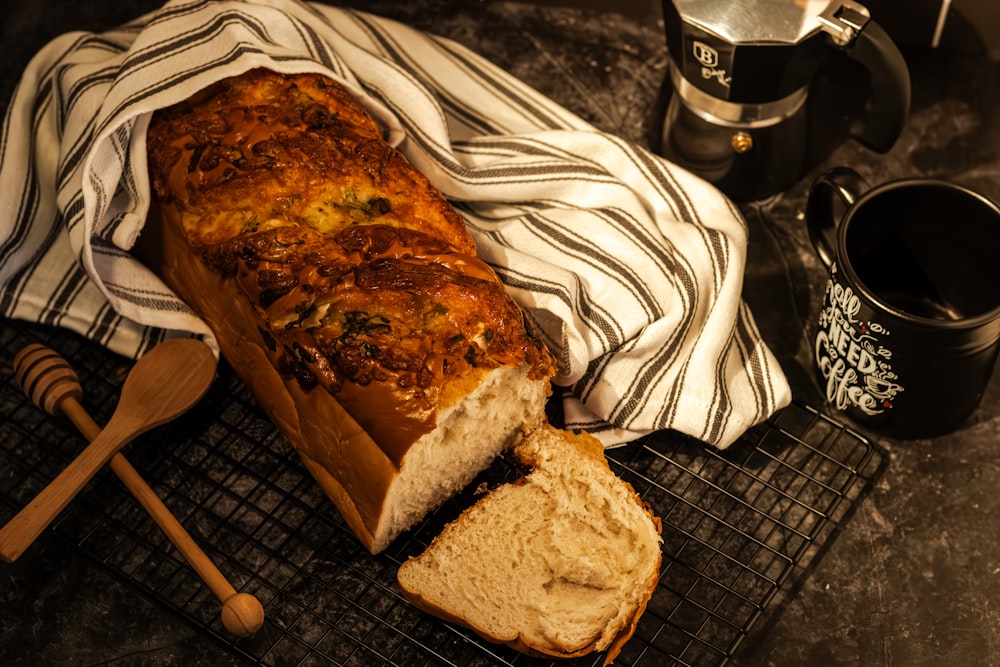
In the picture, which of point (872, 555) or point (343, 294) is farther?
point (872, 555)

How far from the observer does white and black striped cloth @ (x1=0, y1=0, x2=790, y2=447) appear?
2215mm

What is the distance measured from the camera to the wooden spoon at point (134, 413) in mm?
2051

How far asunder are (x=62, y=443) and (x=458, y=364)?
2.98 ft

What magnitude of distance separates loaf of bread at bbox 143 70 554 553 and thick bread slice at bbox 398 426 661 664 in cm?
9

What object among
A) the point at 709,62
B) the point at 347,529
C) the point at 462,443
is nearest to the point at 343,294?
the point at 462,443

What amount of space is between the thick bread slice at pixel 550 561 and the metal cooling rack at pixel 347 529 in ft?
0.30

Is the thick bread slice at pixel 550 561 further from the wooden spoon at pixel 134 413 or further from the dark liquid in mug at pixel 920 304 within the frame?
the dark liquid in mug at pixel 920 304

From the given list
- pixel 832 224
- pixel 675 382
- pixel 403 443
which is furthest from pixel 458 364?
pixel 832 224

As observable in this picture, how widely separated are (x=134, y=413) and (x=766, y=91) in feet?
4.40

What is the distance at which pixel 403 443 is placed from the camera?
1909mm

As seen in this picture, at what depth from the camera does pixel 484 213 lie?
2490mm

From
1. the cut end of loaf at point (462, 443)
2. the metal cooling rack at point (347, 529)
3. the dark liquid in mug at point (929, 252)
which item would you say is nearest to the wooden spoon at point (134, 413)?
the metal cooling rack at point (347, 529)

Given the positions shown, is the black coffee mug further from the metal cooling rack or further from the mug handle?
the metal cooling rack

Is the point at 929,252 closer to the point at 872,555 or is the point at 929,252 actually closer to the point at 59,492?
the point at 872,555
